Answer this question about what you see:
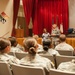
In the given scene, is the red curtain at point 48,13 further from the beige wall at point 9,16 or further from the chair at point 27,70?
the chair at point 27,70

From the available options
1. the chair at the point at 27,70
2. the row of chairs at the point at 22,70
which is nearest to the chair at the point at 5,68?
the row of chairs at the point at 22,70

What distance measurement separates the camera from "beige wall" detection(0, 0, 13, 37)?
374 inches

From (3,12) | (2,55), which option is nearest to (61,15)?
(3,12)

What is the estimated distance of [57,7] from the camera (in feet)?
39.2

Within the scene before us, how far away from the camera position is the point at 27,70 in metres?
2.22

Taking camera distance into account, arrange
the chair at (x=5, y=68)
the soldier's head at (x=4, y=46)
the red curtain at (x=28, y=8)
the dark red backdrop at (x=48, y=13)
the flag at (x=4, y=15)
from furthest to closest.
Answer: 1. the dark red backdrop at (x=48, y=13)
2. the red curtain at (x=28, y=8)
3. the flag at (x=4, y=15)
4. the soldier's head at (x=4, y=46)
5. the chair at (x=5, y=68)

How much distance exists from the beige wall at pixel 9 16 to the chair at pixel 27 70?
719 cm

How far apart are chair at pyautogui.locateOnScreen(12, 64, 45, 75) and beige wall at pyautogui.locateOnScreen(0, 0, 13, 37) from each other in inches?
283

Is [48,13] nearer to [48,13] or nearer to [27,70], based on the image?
[48,13]

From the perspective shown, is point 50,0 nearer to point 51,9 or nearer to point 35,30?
point 51,9

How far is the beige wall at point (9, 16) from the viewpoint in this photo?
950cm

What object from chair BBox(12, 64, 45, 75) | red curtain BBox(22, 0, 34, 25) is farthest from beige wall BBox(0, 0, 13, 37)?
chair BBox(12, 64, 45, 75)

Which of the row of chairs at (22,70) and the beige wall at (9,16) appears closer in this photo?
the row of chairs at (22,70)

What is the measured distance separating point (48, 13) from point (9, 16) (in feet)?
9.77
